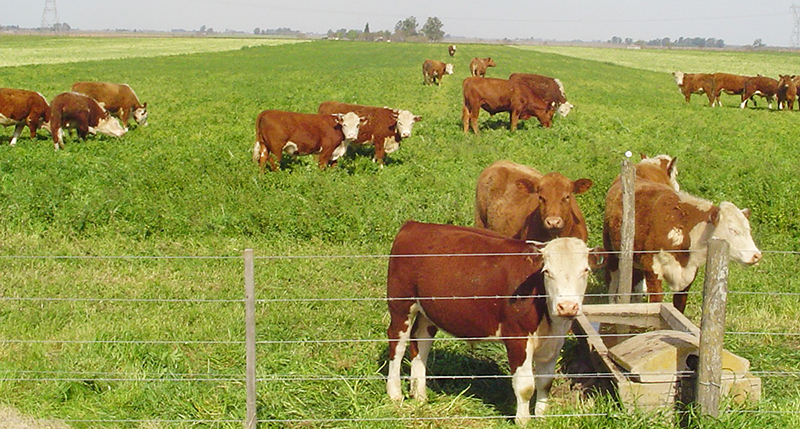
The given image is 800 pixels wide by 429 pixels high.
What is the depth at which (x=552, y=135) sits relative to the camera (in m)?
19.6

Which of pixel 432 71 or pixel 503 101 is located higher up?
pixel 432 71

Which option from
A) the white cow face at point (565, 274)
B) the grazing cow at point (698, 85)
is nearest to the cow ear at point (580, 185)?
the white cow face at point (565, 274)

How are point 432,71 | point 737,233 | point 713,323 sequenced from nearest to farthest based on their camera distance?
point 713,323, point 737,233, point 432,71

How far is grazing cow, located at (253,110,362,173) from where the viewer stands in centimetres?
1491

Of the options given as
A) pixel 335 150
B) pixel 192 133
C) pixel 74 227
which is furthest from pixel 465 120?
pixel 74 227

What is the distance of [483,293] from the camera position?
224 inches

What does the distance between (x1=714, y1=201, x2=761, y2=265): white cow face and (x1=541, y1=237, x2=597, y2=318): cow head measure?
2.48 meters

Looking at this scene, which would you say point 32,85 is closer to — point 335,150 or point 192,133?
point 192,133

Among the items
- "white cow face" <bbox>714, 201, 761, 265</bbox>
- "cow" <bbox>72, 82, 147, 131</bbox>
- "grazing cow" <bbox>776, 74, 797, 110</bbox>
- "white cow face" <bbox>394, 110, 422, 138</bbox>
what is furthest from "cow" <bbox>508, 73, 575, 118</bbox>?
"white cow face" <bbox>714, 201, 761, 265</bbox>

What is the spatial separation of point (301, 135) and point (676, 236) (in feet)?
29.8

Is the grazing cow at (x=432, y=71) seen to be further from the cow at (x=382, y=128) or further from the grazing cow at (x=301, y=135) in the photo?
the grazing cow at (x=301, y=135)

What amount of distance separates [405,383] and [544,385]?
1.18 metres

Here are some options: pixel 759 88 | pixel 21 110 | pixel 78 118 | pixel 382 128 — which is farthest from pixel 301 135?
pixel 759 88

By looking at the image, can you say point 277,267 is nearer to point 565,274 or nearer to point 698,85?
point 565,274
